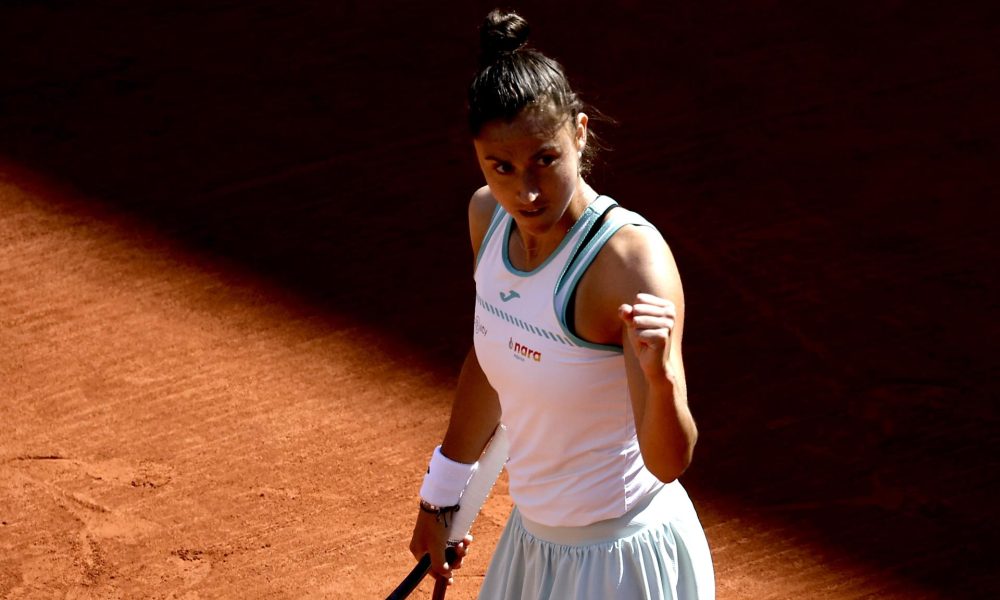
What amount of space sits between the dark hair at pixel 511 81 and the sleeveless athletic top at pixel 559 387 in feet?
0.75

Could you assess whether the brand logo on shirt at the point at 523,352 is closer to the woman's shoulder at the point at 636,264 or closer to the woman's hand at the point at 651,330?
the woman's shoulder at the point at 636,264

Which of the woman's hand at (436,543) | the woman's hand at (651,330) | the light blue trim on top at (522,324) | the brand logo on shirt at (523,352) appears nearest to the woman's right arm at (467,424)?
the woman's hand at (436,543)

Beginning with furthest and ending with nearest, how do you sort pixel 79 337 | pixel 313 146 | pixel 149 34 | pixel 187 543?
pixel 149 34 < pixel 313 146 < pixel 79 337 < pixel 187 543

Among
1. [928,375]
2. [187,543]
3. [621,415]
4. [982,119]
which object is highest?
[621,415]

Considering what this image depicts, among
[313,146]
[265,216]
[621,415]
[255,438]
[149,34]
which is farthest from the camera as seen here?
[149,34]

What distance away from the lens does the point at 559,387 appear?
246 centimetres

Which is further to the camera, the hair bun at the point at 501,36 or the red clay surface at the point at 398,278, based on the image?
the red clay surface at the point at 398,278

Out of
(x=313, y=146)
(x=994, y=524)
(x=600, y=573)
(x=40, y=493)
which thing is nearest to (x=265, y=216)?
(x=313, y=146)

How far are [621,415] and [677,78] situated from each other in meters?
5.65

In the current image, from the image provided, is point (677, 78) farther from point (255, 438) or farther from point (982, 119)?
point (255, 438)

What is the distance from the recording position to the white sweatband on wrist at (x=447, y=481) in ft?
10.0

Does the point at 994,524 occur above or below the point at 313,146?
below

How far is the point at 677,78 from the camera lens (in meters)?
7.87

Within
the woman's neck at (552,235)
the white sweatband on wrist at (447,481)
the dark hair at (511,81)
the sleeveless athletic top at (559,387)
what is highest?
the dark hair at (511,81)
